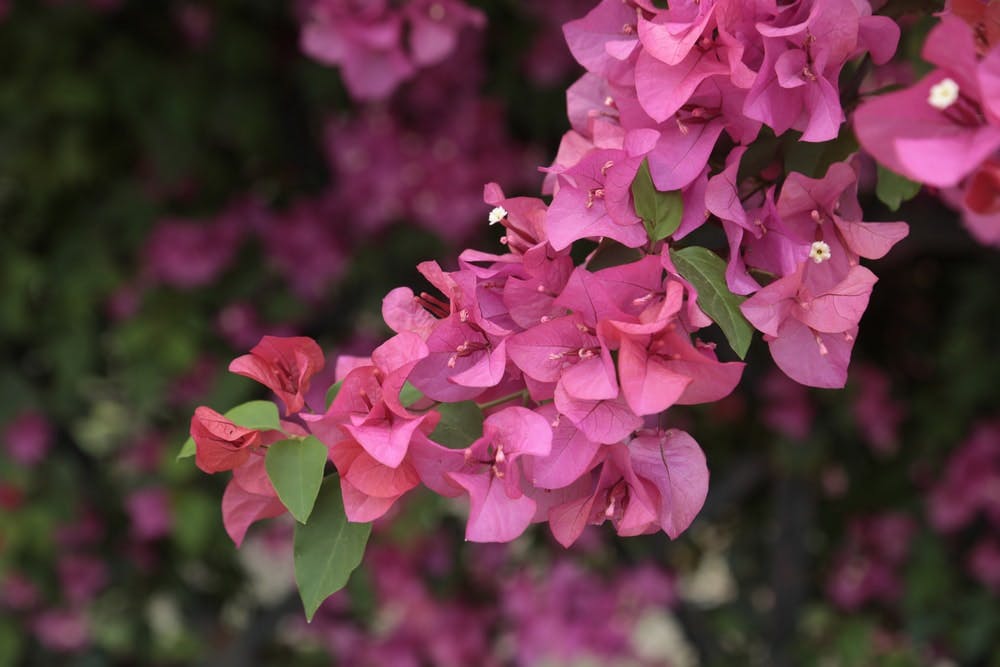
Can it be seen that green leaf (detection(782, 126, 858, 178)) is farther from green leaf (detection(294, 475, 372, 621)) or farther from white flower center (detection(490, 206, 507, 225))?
green leaf (detection(294, 475, 372, 621))

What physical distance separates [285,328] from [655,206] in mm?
1248

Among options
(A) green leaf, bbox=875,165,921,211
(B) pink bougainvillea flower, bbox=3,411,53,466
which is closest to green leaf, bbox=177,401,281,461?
(A) green leaf, bbox=875,165,921,211

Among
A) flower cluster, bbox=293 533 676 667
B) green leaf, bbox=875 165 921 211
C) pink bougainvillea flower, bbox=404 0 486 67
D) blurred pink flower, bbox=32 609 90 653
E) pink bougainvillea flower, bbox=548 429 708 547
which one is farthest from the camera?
flower cluster, bbox=293 533 676 667

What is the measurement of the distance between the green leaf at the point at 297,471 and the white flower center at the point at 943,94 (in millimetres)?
257

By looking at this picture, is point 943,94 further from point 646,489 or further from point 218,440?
point 218,440

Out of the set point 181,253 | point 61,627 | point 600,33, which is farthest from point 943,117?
point 61,627

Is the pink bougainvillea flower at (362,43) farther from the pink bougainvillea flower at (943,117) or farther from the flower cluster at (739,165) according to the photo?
the pink bougainvillea flower at (943,117)

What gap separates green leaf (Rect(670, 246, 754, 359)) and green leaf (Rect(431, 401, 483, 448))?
107 millimetres

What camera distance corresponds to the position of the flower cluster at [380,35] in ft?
2.75

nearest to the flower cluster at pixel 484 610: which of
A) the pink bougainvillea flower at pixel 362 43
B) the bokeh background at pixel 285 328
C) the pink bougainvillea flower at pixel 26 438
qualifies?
the bokeh background at pixel 285 328

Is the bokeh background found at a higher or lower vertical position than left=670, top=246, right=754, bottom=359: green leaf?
lower

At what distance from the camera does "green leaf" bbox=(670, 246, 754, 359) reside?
43cm

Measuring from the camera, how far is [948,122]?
349mm

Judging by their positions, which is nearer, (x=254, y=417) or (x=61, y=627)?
(x=254, y=417)
